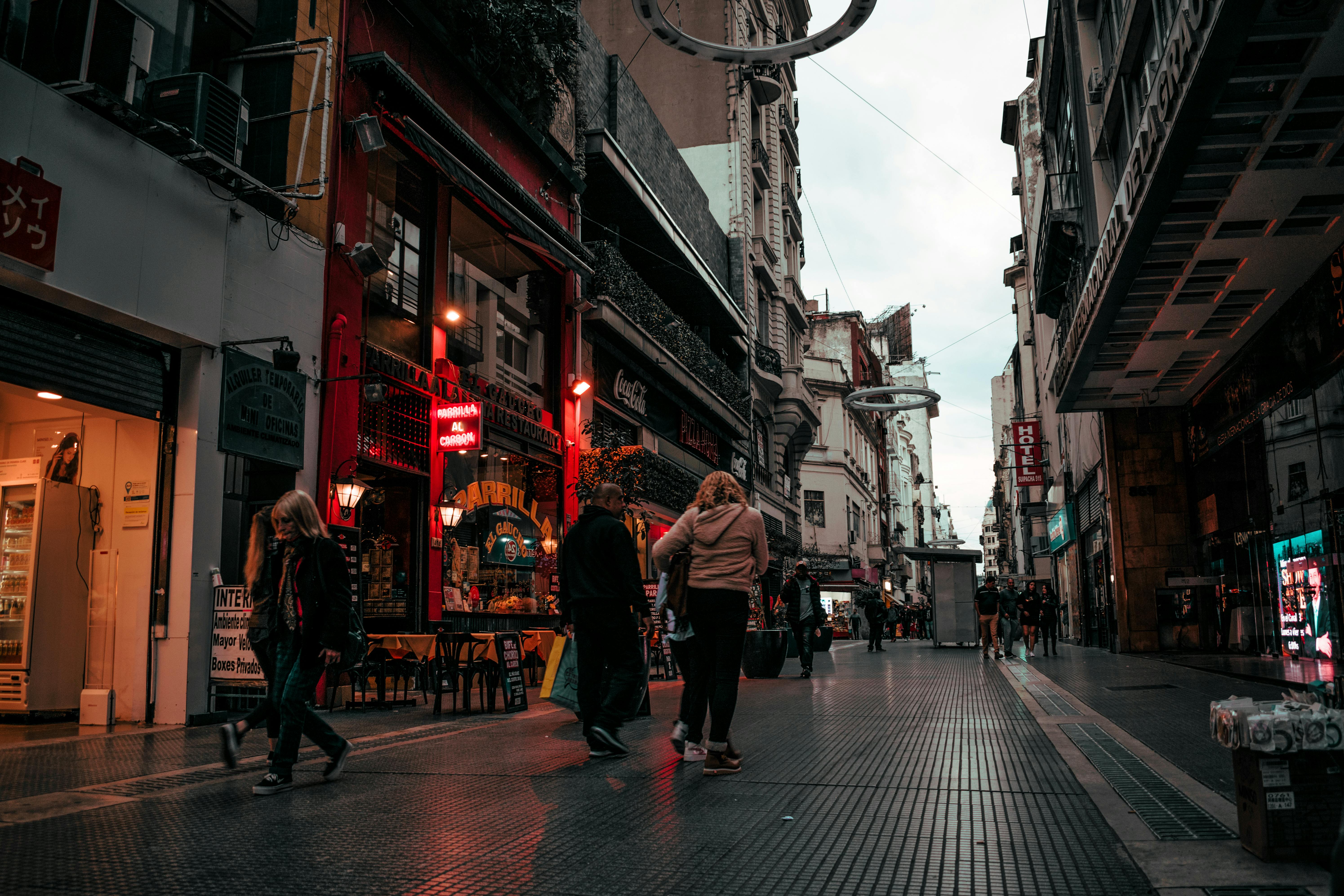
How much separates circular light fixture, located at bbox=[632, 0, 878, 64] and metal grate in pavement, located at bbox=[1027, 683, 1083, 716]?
26.9ft

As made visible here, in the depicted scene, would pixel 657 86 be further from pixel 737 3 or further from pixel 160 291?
pixel 160 291

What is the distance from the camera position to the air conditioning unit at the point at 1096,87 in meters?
18.2

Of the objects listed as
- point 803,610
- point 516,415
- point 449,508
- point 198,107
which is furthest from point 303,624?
point 803,610

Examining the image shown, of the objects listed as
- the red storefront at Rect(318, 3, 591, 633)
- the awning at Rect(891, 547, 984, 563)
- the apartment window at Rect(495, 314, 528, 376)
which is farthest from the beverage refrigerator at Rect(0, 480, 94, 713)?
the awning at Rect(891, 547, 984, 563)

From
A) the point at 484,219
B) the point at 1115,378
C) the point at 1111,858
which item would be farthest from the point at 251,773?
the point at 1115,378

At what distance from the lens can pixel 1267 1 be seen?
24.2ft

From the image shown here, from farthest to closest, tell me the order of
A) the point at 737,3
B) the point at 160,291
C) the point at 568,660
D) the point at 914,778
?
the point at 737,3, the point at 160,291, the point at 568,660, the point at 914,778

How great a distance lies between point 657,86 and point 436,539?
2542 cm

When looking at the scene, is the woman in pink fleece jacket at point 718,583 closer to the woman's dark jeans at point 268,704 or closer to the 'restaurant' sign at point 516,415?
the woman's dark jeans at point 268,704

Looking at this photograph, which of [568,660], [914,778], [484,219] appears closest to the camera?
[914,778]

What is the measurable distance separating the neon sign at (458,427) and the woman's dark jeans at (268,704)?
819 cm

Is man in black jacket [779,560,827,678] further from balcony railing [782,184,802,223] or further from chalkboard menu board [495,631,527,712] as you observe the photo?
balcony railing [782,184,802,223]

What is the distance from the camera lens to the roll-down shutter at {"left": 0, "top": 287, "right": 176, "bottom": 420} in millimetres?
8445

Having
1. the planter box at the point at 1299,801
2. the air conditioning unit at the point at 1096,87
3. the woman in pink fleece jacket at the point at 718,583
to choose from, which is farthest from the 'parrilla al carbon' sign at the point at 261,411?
the air conditioning unit at the point at 1096,87
